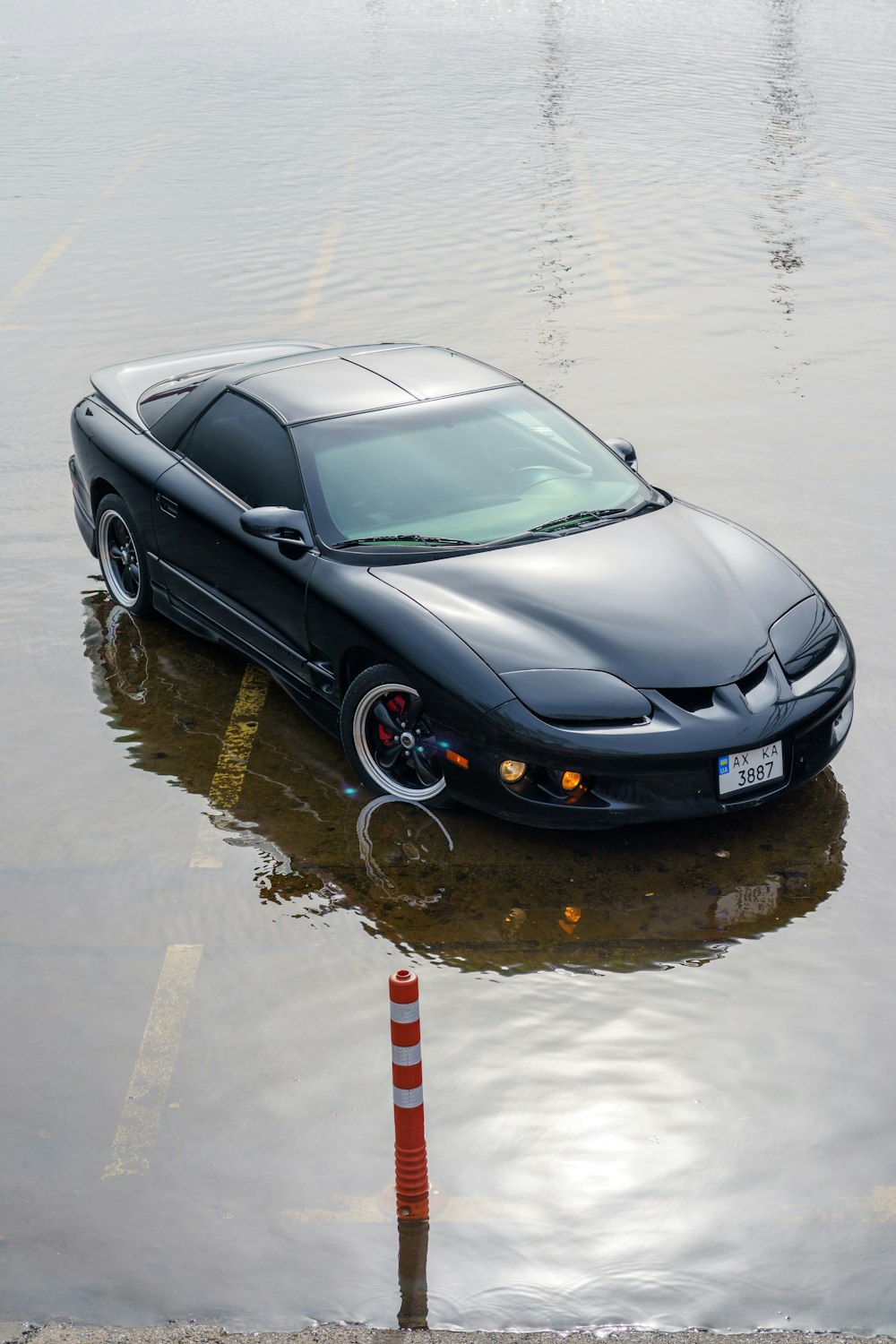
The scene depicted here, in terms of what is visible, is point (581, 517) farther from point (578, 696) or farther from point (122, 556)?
point (122, 556)

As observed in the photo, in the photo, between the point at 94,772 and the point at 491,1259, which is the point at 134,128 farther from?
the point at 491,1259

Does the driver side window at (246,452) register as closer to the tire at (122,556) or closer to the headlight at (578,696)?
the tire at (122,556)

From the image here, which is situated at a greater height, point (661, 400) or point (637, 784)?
point (637, 784)

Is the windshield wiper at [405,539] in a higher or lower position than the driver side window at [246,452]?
lower

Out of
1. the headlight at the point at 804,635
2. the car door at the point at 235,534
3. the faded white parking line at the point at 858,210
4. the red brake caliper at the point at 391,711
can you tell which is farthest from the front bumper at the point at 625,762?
the faded white parking line at the point at 858,210

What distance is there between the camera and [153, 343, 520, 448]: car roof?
21.3 feet

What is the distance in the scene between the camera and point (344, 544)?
5.86 m

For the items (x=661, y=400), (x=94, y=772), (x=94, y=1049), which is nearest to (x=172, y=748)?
(x=94, y=772)

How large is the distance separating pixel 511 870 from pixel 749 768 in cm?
92

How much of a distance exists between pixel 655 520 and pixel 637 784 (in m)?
1.50

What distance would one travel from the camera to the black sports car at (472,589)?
5121 mm

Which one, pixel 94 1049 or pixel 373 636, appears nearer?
pixel 94 1049

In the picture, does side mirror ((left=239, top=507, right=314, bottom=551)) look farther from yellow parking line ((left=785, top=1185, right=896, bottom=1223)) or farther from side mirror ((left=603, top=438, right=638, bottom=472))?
yellow parking line ((left=785, top=1185, right=896, bottom=1223))

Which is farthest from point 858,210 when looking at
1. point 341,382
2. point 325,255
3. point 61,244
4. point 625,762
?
point 625,762
